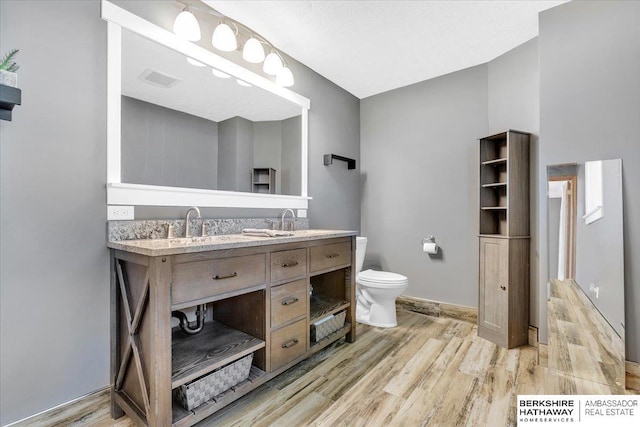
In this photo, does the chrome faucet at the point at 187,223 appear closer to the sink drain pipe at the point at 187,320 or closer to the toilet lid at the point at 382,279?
the sink drain pipe at the point at 187,320

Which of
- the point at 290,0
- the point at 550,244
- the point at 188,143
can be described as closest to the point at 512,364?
the point at 550,244

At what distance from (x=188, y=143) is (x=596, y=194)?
2697 millimetres

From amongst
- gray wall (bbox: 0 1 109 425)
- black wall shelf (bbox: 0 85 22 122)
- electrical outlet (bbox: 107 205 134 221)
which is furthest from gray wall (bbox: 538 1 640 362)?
black wall shelf (bbox: 0 85 22 122)

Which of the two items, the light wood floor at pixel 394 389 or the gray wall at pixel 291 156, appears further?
the gray wall at pixel 291 156

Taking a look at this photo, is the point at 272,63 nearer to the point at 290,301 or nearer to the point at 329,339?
the point at 290,301

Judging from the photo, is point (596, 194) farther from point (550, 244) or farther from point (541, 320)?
point (541, 320)

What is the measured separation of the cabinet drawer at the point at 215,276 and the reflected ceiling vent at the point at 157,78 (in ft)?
4.04

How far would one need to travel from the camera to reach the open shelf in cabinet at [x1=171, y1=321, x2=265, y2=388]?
1.35 meters

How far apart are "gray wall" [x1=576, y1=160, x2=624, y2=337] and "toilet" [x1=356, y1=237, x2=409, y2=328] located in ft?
4.13

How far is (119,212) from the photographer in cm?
158

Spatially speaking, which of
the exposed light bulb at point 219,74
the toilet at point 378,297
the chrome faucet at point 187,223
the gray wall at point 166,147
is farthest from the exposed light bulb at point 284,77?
the toilet at point 378,297

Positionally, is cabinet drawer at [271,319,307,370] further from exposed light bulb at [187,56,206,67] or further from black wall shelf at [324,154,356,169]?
exposed light bulb at [187,56,206,67]

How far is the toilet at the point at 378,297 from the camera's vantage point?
2598mm

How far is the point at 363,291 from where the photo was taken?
282cm
